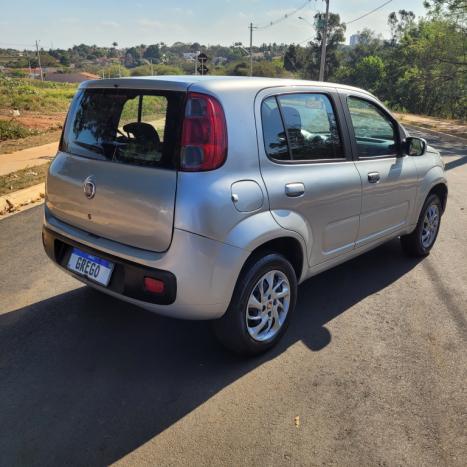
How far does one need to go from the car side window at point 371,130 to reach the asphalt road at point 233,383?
4.17ft

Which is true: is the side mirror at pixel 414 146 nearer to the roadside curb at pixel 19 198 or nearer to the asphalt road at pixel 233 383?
the asphalt road at pixel 233 383

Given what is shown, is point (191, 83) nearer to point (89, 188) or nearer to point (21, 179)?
point (89, 188)

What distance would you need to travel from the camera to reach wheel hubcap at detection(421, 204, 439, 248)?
5188 mm

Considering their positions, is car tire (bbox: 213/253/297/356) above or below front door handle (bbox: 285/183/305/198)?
below

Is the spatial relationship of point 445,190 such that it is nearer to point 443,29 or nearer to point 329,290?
point 329,290

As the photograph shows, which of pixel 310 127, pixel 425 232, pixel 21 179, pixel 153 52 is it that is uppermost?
pixel 310 127

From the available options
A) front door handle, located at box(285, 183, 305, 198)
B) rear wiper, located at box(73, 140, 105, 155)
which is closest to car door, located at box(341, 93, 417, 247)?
front door handle, located at box(285, 183, 305, 198)

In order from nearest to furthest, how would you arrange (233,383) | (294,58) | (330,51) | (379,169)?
(233,383) → (379,169) → (330,51) → (294,58)

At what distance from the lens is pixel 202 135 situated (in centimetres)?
275

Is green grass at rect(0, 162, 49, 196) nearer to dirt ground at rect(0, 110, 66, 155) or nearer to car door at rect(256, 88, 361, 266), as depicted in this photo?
dirt ground at rect(0, 110, 66, 155)

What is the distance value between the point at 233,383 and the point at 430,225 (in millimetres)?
3275

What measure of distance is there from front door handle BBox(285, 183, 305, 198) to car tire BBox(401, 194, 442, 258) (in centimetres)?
223

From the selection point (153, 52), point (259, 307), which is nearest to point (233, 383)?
point (259, 307)

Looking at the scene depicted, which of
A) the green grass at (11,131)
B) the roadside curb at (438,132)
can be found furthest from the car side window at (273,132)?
the roadside curb at (438,132)
